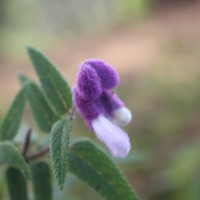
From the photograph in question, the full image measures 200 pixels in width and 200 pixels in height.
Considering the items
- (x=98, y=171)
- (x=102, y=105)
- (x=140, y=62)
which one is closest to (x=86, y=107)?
(x=102, y=105)

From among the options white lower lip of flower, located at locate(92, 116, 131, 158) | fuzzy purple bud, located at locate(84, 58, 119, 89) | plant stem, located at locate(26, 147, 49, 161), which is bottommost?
white lower lip of flower, located at locate(92, 116, 131, 158)

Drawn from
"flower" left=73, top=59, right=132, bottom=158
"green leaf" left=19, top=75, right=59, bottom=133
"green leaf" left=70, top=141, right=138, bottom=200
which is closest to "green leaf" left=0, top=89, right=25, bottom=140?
"green leaf" left=19, top=75, right=59, bottom=133

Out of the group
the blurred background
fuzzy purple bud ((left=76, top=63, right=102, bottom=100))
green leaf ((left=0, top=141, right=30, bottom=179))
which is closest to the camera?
fuzzy purple bud ((left=76, top=63, right=102, bottom=100))

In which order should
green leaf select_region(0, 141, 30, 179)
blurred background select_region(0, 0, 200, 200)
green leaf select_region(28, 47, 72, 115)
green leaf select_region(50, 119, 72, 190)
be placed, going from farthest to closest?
blurred background select_region(0, 0, 200, 200)
green leaf select_region(28, 47, 72, 115)
green leaf select_region(0, 141, 30, 179)
green leaf select_region(50, 119, 72, 190)

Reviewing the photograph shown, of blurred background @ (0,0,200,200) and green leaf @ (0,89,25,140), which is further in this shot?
blurred background @ (0,0,200,200)

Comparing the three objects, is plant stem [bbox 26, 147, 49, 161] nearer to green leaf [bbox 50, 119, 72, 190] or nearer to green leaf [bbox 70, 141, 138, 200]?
green leaf [bbox 70, 141, 138, 200]

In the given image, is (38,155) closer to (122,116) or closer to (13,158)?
(13,158)

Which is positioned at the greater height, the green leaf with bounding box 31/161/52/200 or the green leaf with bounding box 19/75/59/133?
the green leaf with bounding box 19/75/59/133

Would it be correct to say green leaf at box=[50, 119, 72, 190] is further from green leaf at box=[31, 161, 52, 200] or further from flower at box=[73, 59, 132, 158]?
green leaf at box=[31, 161, 52, 200]
